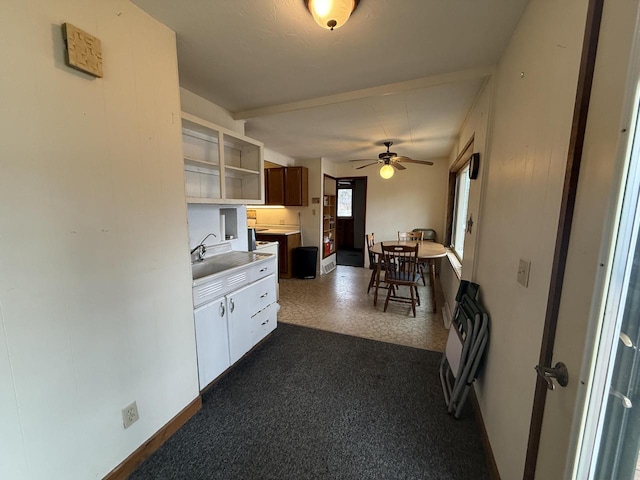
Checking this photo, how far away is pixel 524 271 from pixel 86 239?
199 centimetres

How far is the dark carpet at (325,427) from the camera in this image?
1354mm

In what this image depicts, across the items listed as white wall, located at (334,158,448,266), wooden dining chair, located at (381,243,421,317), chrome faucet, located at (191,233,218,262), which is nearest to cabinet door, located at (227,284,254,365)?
chrome faucet, located at (191,233,218,262)

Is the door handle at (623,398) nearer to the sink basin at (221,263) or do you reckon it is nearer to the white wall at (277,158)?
the sink basin at (221,263)

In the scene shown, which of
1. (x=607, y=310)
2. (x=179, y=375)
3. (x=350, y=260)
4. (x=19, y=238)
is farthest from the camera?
(x=350, y=260)

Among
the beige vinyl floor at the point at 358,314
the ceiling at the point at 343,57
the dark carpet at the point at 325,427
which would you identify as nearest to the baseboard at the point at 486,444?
the dark carpet at the point at 325,427

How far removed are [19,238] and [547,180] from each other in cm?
202

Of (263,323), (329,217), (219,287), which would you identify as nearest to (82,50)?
(219,287)

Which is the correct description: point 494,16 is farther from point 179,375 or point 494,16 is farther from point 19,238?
point 179,375

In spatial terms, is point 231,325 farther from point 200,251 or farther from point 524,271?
point 524,271

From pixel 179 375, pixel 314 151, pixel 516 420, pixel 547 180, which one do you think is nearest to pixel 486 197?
pixel 547 180

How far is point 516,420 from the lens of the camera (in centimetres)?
112

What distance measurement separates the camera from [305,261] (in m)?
4.86

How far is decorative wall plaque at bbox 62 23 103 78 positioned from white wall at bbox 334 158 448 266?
15.9 ft

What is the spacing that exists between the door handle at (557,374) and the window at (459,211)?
306 centimetres
